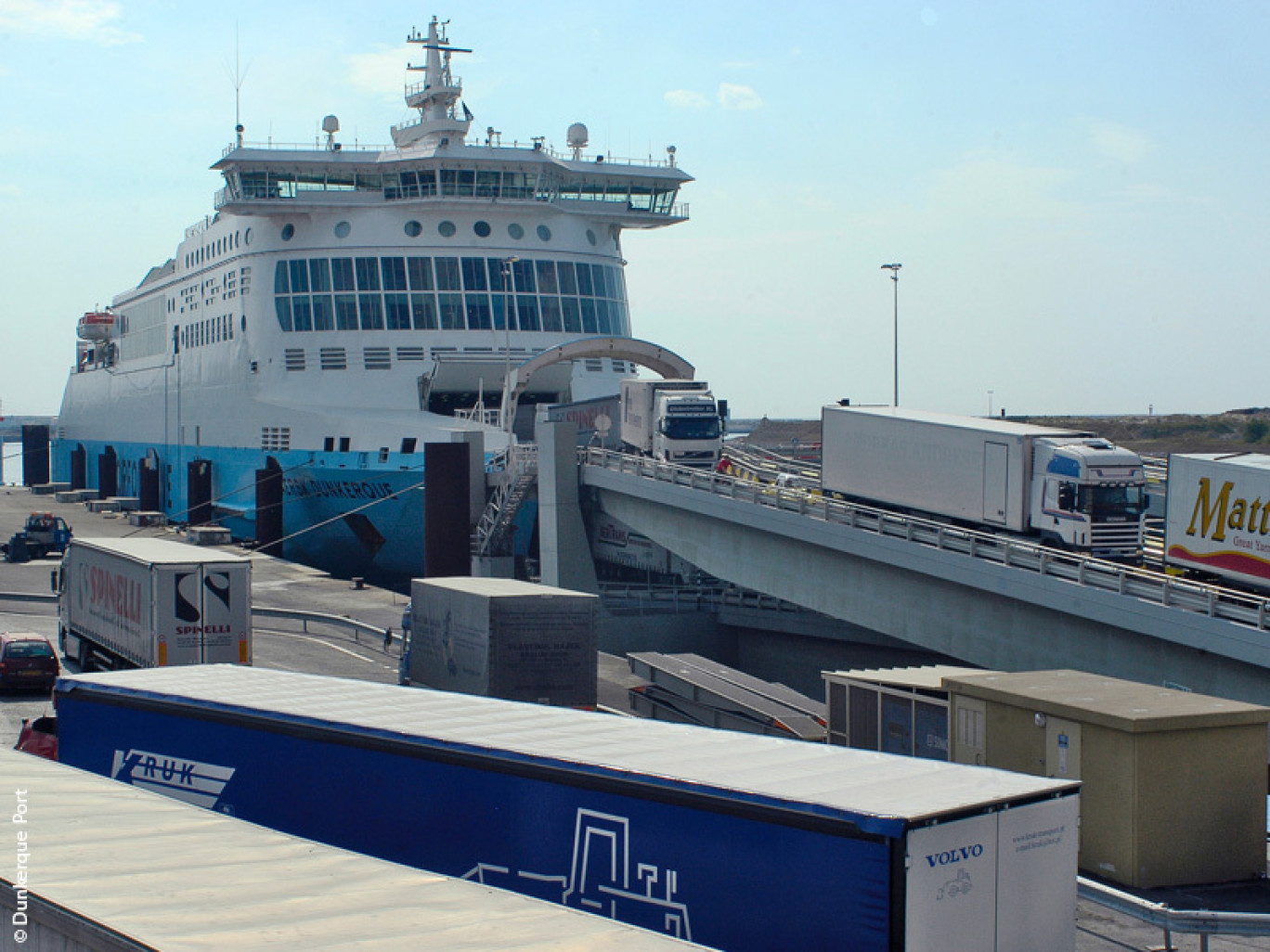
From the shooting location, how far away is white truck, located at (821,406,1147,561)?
926 inches

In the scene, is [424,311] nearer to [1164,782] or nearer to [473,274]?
[473,274]

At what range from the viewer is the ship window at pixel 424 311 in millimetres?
48438

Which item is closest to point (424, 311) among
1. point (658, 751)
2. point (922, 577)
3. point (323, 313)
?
point (323, 313)

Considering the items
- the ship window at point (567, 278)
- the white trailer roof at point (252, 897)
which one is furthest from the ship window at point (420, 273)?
the white trailer roof at point (252, 897)

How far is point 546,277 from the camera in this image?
50.2 meters

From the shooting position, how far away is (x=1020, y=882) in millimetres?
8422

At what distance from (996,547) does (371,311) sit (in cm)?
2972

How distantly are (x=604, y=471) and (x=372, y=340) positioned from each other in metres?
16.2

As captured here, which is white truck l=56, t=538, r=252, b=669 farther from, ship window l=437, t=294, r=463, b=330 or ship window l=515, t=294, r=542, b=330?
ship window l=515, t=294, r=542, b=330

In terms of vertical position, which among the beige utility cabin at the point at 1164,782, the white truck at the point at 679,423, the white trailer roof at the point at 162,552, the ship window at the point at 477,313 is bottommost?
the beige utility cabin at the point at 1164,782

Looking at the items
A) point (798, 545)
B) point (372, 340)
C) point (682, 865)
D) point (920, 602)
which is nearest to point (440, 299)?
point (372, 340)

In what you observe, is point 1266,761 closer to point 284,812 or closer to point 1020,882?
point 1020,882

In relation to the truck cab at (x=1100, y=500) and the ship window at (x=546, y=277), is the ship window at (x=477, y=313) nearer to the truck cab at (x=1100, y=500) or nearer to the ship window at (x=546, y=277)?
the ship window at (x=546, y=277)

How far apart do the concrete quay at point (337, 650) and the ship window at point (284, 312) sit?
28.1 ft
